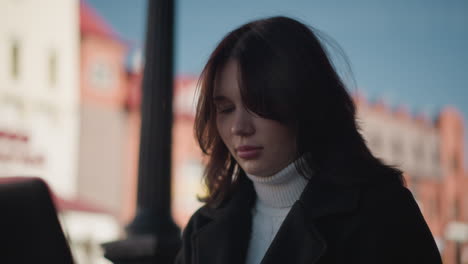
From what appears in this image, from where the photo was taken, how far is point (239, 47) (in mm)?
1390

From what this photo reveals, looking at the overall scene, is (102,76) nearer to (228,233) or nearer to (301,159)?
(228,233)

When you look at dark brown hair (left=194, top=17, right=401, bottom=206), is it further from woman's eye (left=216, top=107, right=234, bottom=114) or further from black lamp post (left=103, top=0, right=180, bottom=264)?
black lamp post (left=103, top=0, right=180, bottom=264)

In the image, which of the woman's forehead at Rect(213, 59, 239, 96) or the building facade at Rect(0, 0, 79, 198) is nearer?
the woman's forehead at Rect(213, 59, 239, 96)

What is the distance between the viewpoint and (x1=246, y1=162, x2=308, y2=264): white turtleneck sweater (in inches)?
56.7

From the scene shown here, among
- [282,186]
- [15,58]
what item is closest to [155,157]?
[282,186]

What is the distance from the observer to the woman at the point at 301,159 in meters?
1.30

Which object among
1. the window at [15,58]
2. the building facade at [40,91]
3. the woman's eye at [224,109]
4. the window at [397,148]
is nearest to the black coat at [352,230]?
the woman's eye at [224,109]

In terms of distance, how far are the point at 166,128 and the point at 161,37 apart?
60 cm

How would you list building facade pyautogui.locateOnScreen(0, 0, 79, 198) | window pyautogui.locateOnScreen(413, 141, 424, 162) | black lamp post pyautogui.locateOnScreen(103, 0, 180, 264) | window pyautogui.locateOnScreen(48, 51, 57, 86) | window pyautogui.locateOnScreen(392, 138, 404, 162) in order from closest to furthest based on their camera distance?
black lamp post pyautogui.locateOnScreen(103, 0, 180, 264)
building facade pyautogui.locateOnScreen(0, 0, 79, 198)
window pyautogui.locateOnScreen(48, 51, 57, 86)
window pyautogui.locateOnScreen(392, 138, 404, 162)
window pyautogui.locateOnScreen(413, 141, 424, 162)

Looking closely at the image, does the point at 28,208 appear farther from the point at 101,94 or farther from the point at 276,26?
the point at 101,94

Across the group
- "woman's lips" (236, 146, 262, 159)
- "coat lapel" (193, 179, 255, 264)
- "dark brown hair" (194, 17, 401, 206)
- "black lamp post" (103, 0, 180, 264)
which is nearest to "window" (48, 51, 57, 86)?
"black lamp post" (103, 0, 180, 264)

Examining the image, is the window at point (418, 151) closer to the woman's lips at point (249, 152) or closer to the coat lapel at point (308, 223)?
the coat lapel at point (308, 223)

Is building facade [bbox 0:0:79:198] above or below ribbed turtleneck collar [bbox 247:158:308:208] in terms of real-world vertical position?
below

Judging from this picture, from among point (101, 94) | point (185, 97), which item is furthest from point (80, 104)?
point (185, 97)
